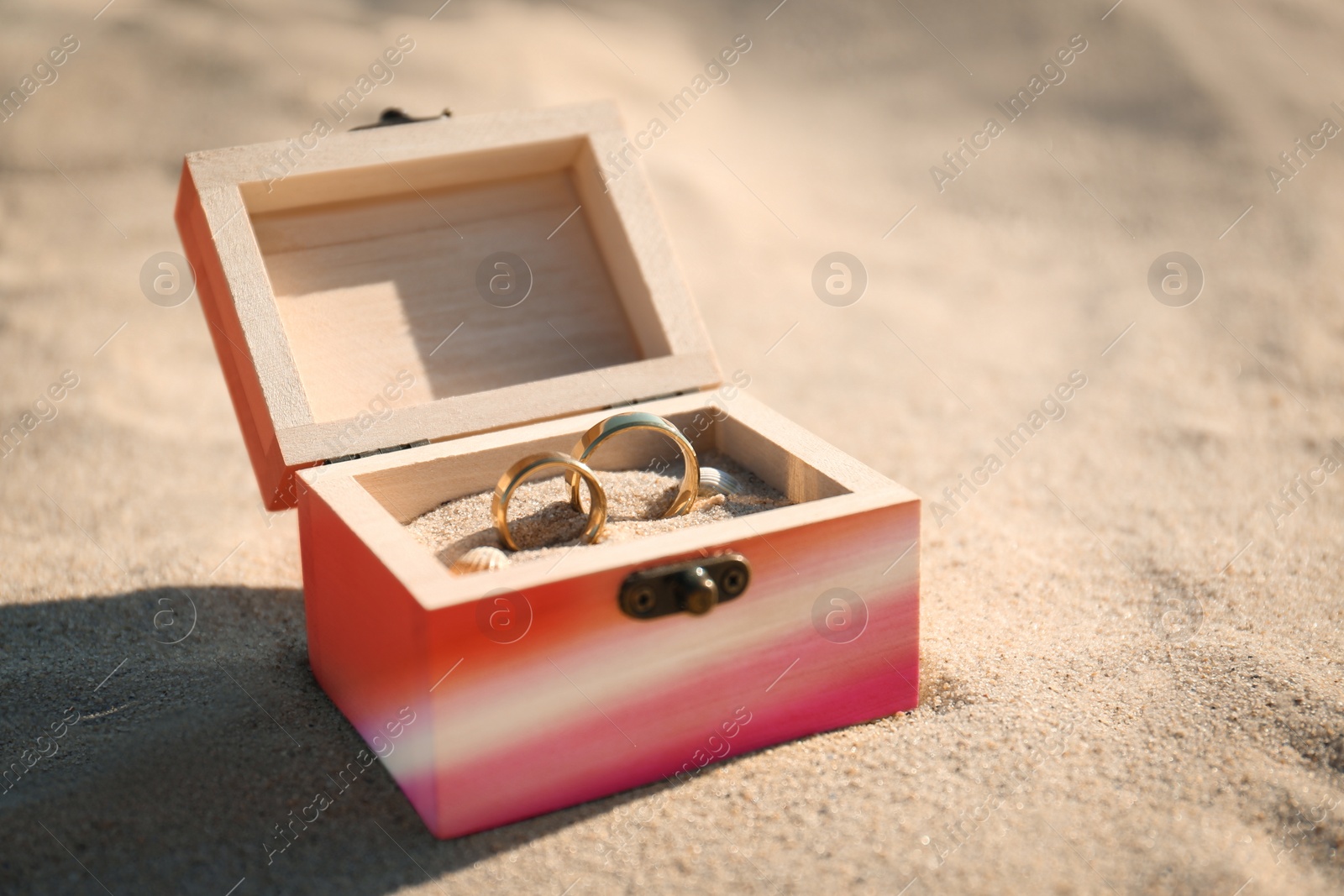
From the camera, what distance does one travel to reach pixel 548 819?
4.92 feet

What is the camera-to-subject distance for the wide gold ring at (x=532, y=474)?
160 cm

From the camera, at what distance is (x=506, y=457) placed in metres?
1.82

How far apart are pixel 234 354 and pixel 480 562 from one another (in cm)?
67

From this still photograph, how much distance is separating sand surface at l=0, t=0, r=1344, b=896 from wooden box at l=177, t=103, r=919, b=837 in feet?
0.33

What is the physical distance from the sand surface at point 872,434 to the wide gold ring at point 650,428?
374 millimetres

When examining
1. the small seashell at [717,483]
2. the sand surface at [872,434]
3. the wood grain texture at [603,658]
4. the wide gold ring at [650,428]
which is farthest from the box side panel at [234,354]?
the small seashell at [717,483]

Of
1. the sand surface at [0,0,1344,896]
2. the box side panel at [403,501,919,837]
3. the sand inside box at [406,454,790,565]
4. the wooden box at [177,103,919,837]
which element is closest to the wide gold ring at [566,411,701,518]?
the sand inside box at [406,454,790,565]

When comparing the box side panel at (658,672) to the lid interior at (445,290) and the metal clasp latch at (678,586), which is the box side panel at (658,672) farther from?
the lid interior at (445,290)

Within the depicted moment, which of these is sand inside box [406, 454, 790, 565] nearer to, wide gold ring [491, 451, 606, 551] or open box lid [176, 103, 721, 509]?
wide gold ring [491, 451, 606, 551]

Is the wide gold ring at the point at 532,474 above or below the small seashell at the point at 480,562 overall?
above

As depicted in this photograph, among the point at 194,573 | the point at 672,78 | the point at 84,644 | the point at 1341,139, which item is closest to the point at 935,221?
the point at 672,78

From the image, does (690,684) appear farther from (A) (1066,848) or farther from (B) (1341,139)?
(B) (1341,139)

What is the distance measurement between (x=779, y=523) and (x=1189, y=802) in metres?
0.62

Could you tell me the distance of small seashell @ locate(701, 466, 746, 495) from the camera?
179cm
